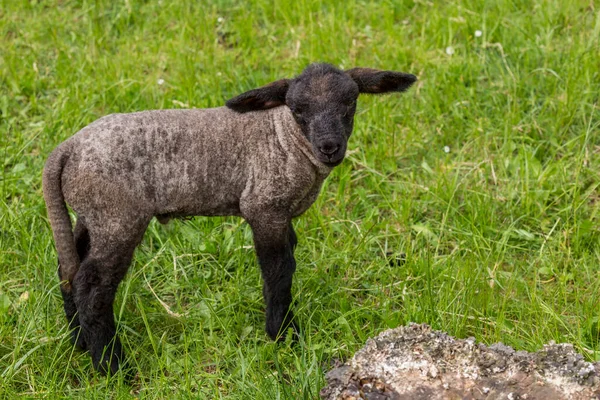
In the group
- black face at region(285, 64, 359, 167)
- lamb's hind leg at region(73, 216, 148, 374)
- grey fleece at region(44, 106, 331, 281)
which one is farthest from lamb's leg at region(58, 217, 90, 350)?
black face at region(285, 64, 359, 167)

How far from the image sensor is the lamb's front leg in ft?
15.8

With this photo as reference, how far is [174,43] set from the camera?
774 cm

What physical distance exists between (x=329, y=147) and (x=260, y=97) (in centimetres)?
56

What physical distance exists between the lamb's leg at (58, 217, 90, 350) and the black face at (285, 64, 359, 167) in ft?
4.90

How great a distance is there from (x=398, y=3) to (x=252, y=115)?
362 cm

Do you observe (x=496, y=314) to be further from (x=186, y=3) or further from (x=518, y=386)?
(x=186, y=3)

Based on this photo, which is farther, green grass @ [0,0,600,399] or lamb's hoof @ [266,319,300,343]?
lamb's hoof @ [266,319,300,343]

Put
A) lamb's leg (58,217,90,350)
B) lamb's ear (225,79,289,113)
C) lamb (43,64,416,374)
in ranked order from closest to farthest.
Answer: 1. lamb (43,64,416,374)
2. lamb's ear (225,79,289,113)
3. lamb's leg (58,217,90,350)

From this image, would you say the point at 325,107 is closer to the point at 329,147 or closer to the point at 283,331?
the point at 329,147

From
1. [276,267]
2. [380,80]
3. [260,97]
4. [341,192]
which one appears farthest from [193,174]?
[341,192]

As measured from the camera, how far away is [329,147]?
14.6ft

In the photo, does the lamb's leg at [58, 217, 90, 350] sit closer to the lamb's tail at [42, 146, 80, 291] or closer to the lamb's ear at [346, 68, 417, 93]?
the lamb's tail at [42, 146, 80, 291]

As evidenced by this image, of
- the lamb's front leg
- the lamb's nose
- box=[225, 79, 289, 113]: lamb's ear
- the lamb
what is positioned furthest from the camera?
the lamb's front leg

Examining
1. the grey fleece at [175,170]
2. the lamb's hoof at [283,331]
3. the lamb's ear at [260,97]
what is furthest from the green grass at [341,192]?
the lamb's ear at [260,97]
